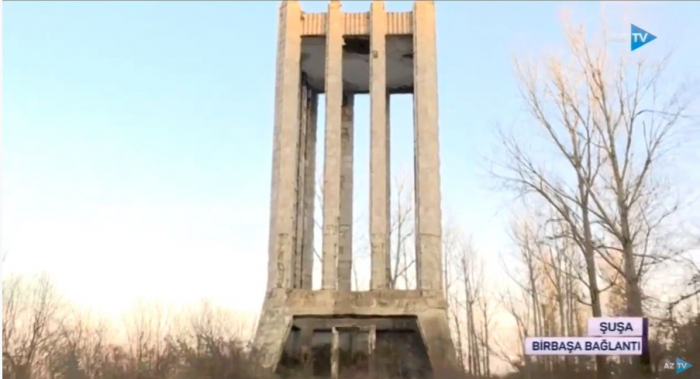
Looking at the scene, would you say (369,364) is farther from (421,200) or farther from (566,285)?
(566,285)

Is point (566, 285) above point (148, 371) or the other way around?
above

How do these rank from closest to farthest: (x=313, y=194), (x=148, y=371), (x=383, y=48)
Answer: (x=148, y=371) → (x=383, y=48) → (x=313, y=194)

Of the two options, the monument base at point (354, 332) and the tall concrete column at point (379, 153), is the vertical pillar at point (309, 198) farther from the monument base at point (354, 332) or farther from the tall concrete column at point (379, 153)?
the tall concrete column at point (379, 153)

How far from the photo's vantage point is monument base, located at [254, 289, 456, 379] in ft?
59.3

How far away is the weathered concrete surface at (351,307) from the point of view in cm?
1836

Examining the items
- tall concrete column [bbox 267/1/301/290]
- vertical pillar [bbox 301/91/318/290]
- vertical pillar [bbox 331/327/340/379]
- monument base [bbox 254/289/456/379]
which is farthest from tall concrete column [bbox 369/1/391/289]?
vertical pillar [bbox 301/91/318/290]

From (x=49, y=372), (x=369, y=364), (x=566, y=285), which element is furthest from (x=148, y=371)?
(x=566, y=285)

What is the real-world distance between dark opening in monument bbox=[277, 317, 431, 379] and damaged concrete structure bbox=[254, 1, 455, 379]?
0.03 m

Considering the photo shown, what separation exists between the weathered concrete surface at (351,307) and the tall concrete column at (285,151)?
2.41 feet

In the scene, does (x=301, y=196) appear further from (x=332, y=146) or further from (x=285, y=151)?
(x=332, y=146)

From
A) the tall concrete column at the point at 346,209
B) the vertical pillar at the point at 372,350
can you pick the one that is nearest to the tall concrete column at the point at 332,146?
the vertical pillar at the point at 372,350

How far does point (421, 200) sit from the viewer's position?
64.4 ft

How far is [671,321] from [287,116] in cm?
1202

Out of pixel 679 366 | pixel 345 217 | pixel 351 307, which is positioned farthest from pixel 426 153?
pixel 679 366
